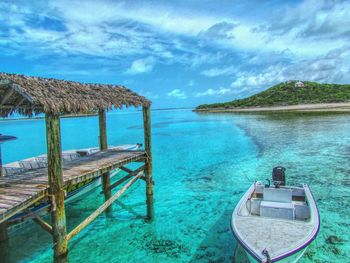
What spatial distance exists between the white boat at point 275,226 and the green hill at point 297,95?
234 feet

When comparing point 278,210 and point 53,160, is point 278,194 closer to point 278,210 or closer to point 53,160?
point 278,210

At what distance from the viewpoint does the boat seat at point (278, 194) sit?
337 inches

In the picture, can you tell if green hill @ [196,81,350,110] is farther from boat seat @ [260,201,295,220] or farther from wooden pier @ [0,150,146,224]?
wooden pier @ [0,150,146,224]

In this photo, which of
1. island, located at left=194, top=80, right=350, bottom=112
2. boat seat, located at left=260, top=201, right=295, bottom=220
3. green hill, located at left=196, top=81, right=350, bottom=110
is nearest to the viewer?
boat seat, located at left=260, top=201, right=295, bottom=220

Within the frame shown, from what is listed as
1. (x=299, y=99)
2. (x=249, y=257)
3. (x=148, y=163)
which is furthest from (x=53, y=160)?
(x=299, y=99)

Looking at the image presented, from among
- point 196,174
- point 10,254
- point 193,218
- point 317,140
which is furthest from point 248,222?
point 317,140

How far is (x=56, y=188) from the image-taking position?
604 centimetres

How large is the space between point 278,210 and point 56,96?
20.5ft

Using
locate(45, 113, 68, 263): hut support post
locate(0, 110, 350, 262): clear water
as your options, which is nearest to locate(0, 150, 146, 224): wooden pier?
locate(45, 113, 68, 263): hut support post

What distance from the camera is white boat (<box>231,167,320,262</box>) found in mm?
5391

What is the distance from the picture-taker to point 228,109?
315 feet

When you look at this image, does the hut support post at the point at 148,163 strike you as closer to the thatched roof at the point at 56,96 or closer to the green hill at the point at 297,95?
the thatched roof at the point at 56,96

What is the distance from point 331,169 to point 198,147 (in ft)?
42.0

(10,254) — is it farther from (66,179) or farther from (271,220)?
(271,220)
